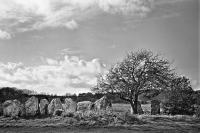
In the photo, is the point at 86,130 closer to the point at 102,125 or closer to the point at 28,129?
the point at 102,125

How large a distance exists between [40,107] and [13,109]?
10.0 feet

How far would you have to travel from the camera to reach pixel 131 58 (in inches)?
1427

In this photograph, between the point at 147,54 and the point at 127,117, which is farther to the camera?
the point at 147,54

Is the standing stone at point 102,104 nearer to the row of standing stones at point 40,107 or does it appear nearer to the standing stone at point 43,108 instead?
the row of standing stones at point 40,107

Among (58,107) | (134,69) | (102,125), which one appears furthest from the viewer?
(134,69)

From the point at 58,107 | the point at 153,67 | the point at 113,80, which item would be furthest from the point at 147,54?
the point at 58,107

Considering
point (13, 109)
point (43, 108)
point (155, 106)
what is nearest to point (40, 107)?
point (43, 108)

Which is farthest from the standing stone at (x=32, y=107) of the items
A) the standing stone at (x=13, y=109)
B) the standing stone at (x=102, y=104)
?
the standing stone at (x=102, y=104)

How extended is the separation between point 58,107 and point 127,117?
916cm

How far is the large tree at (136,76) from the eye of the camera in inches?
1407

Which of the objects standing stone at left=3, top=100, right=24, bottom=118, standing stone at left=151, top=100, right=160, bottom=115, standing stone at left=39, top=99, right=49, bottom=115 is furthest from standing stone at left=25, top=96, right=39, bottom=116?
standing stone at left=151, top=100, right=160, bottom=115

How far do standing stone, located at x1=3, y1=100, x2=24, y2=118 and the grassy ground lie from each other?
257 centimetres

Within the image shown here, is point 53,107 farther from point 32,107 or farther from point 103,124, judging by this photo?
point 103,124

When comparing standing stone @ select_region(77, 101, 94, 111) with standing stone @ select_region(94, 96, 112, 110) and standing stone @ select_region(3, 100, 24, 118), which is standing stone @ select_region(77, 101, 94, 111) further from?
standing stone @ select_region(3, 100, 24, 118)
